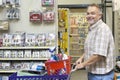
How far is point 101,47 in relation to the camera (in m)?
3.21

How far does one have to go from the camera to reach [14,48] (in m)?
5.20

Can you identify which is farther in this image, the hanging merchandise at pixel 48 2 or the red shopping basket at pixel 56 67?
the hanging merchandise at pixel 48 2

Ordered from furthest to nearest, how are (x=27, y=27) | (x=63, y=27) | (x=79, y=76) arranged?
(x=79, y=76), (x=63, y=27), (x=27, y=27)

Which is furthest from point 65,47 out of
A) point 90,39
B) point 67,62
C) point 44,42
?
point 67,62

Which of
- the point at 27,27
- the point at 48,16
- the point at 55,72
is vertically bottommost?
the point at 55,72

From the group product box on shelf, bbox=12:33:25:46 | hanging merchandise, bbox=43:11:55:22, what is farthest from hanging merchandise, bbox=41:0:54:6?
product box on shelf, bbox=12:33:25:46

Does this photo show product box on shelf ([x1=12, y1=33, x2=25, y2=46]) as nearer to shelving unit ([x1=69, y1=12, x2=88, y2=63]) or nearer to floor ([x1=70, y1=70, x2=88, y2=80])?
floor ([x1=70, y1=70, x2=88, y2=80])

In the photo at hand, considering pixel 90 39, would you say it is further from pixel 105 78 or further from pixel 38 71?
pixel 38 71

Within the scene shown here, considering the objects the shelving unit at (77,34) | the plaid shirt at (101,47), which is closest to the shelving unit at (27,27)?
the plaid shirt at (101,47)

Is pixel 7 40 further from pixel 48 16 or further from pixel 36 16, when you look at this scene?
pixel 48 16

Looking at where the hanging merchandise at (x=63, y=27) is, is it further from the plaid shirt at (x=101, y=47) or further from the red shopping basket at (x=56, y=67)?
the red shopping basket at (x=56, y=67)

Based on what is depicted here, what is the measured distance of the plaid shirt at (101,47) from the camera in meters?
3.22

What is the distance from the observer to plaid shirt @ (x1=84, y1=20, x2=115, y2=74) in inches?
127

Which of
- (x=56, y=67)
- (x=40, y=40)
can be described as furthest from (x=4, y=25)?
(x=56, y=67)
